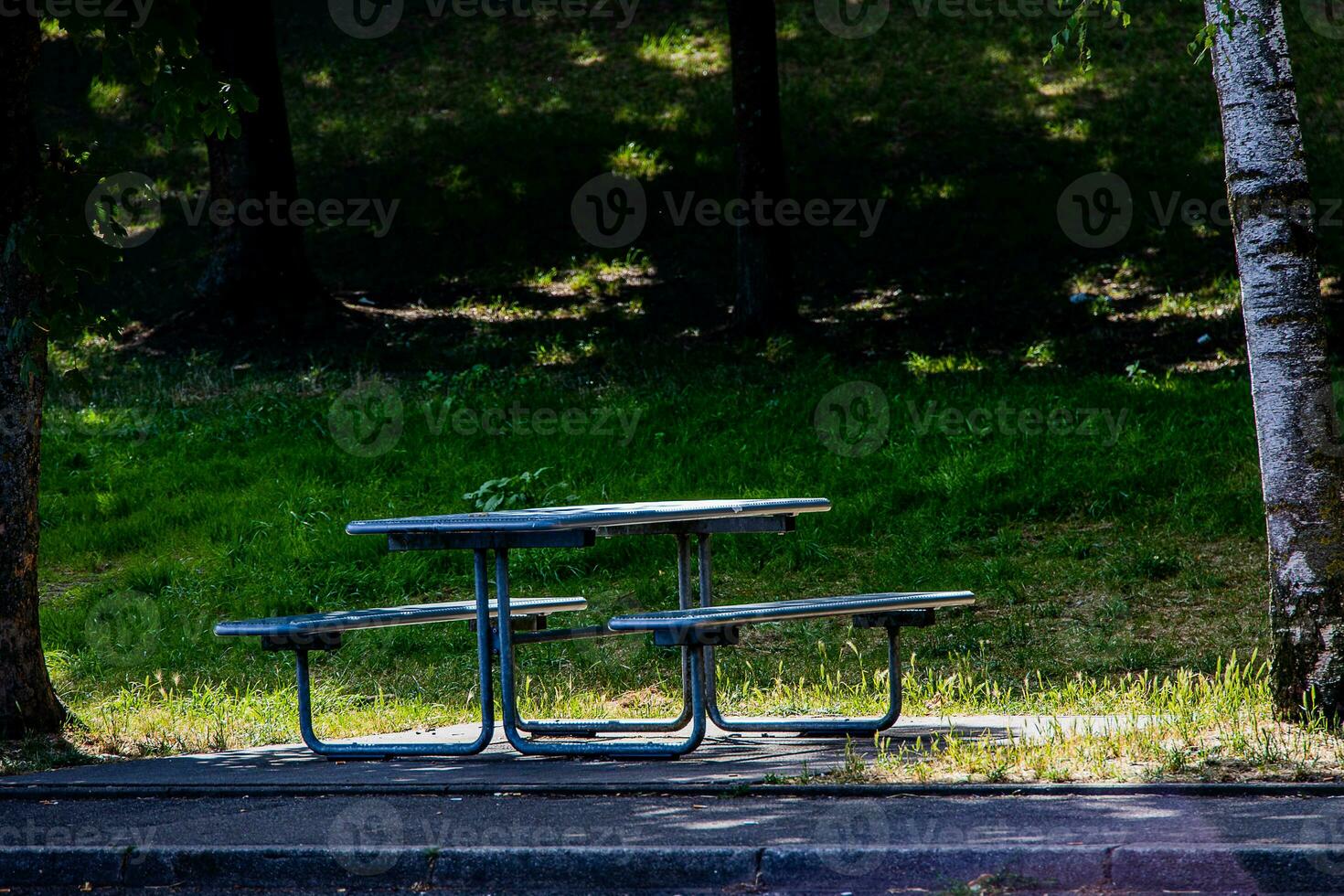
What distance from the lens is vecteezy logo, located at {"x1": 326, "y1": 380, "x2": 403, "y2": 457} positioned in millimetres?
13047

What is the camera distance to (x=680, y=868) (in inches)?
160

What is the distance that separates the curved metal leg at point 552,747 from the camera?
18.1ft

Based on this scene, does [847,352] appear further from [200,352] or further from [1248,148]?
[1248,148]

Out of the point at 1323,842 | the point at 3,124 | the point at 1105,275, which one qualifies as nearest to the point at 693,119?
the point at 1105,275

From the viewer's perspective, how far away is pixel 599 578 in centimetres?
1057

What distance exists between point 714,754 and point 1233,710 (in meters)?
2.14
